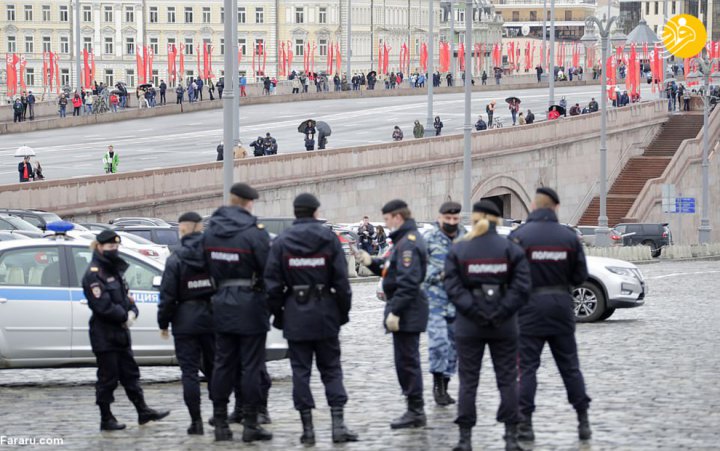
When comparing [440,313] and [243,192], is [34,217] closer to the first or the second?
[440,313]

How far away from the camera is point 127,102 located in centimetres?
7844

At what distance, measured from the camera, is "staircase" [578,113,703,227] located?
76000mm

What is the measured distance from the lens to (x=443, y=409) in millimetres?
13828

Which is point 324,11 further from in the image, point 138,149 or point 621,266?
point 621,266

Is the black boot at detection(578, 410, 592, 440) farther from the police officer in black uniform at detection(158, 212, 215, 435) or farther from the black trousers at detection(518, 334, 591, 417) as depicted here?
the police officer in black uniform at detection(158, 212, 215, 435)

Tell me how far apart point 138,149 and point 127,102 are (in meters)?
18.4

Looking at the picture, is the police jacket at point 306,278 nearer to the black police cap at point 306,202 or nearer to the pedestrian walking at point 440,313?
the black police cap at point 306,202

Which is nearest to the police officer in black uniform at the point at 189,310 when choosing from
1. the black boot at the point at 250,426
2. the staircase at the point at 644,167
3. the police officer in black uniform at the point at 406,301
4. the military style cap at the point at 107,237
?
the black boot at the point at 250,426

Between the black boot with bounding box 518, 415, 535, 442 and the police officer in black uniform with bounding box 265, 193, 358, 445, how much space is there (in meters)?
1.25

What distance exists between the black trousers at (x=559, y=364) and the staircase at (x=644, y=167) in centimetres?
5993

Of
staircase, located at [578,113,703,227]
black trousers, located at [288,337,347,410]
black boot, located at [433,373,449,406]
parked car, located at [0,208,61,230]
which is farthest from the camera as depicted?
staircase, located at [578,113,703,227]

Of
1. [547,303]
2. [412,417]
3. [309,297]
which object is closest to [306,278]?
[309,297]

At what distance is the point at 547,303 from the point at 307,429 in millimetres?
1925

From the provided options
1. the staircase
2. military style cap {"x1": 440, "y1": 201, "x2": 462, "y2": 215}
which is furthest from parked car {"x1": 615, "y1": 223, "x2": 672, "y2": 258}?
military style cap {"x1": 440, "y1": 201, "x2": 462, "y2": 215}
